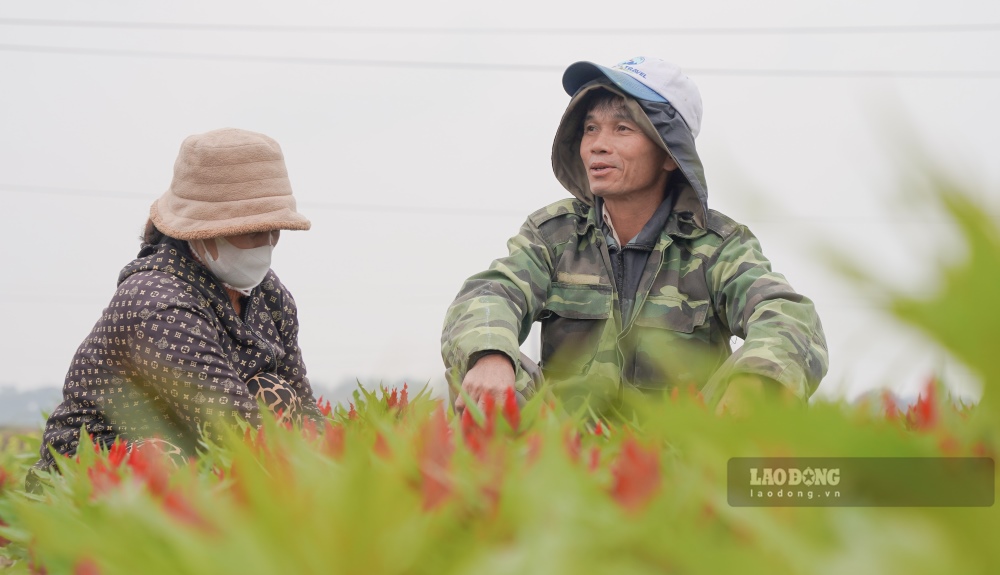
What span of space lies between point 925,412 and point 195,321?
217cm

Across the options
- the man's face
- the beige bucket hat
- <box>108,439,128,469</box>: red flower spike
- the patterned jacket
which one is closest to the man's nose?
the man's face

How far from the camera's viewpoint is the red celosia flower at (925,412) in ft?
3.56

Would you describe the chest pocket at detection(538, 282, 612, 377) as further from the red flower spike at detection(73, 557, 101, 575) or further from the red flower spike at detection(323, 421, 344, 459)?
the red flower spike at detection(73, 557, 101, 575)

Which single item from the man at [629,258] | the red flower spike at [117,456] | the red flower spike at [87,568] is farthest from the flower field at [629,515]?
the man at [629,258]

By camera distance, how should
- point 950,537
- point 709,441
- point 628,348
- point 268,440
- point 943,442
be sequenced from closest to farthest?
point 950,537 → point 709,441 → point 943,442 → point 268,440 → point 628,348

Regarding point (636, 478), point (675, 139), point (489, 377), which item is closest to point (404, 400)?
point (489, 377)

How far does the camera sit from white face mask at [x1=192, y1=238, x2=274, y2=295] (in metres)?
3.19

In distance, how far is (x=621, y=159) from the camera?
3314 millimetres

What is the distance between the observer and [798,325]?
256cm

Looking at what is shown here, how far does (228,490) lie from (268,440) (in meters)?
0.16

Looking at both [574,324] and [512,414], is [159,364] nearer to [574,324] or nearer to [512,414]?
[574,324]

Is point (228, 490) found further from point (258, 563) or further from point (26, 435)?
point (26, 435)

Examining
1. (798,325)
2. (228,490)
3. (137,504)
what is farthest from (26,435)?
(137,504)

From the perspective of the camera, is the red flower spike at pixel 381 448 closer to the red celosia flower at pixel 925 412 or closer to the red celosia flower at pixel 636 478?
the red celosia flower at pixel 636 478
